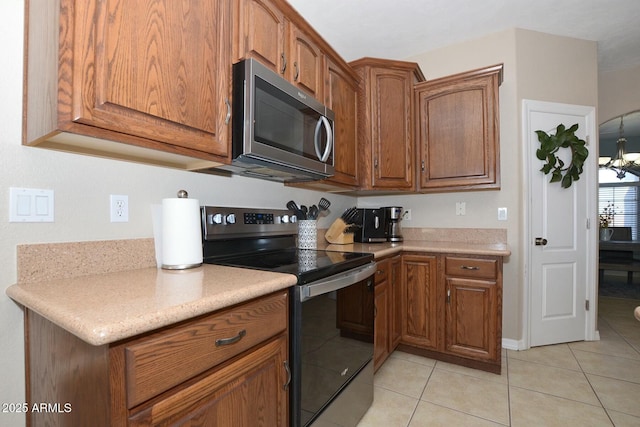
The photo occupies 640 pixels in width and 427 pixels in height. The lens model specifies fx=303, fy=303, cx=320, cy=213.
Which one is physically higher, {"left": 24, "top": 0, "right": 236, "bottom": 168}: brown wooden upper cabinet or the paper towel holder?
{"left": 24, "top": 0, "right": 236, "bottom": 168}: brown wooden upper cabinet

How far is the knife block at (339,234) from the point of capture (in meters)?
2.41

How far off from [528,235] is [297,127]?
7.13 ft

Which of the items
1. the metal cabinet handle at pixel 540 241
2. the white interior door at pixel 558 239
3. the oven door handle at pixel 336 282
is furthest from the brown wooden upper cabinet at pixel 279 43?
the metal cabinet handle at pixel 540 241

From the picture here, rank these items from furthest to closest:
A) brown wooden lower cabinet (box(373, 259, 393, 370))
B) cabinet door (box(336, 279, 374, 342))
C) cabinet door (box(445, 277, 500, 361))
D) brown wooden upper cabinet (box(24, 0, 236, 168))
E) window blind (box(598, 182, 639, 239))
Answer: window blind (box(598, 182, 639, 239)), cabinet door (box(445, 277, 500, 361)), brown wooden lower cabinet (box(373, 259, 393, 370)), cabinet door (box(336, 279, 374, 342)), brown wooden upper cabinet (box(24, 0, 236, 168))

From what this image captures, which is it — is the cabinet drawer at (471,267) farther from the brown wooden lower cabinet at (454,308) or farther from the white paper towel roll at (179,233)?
the white paper towel roll at (179,233)

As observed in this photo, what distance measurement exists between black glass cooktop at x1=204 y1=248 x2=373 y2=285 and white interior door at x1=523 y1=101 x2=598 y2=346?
5.82 ft

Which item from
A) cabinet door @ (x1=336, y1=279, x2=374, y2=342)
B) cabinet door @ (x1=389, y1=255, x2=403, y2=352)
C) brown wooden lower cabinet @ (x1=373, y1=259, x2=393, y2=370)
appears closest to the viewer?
cabinet door @ (x1=336, y1=279, x2=374, y2=342)

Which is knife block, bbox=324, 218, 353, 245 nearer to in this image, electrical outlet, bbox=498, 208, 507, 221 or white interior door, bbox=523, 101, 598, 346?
electrical outlet, bbox=498, 208, 507, 221

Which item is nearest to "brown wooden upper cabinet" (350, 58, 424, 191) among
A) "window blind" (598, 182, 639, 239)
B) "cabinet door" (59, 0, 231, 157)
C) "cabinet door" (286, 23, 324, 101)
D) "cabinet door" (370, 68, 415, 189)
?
"cabinet door" (370, 68, 415, 189)

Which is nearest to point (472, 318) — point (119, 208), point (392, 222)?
point (392, 222)

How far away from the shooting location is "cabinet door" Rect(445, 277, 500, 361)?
2.04m

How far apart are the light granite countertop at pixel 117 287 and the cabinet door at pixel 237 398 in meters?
0.20

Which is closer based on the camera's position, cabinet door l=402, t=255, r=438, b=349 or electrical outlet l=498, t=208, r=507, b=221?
cabinet door l=402, t=255, r=438, b=349

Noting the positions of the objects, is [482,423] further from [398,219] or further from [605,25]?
[605,25]
